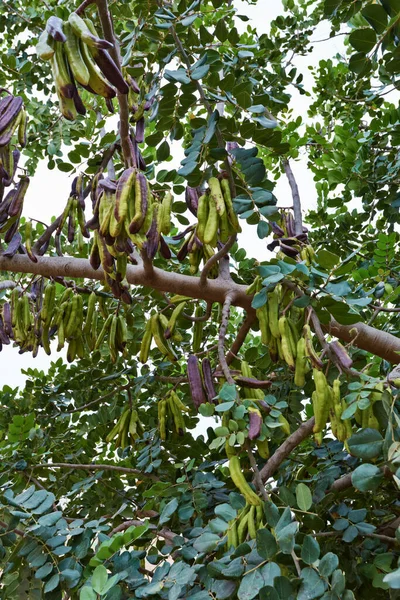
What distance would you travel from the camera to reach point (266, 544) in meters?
0.95

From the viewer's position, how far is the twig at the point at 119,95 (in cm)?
108

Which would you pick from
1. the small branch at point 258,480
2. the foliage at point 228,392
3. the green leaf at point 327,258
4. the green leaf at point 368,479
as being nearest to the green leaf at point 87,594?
the foliage at point 228,392

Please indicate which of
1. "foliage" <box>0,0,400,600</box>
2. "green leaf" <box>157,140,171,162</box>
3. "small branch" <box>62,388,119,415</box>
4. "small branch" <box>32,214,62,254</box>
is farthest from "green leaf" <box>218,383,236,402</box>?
"small branch" <box>62,388,119,415</box>

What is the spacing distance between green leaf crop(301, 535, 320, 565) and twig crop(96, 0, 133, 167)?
0.86 metres

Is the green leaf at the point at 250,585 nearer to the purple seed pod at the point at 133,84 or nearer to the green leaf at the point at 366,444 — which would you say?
the green leaf at the point at 366,444

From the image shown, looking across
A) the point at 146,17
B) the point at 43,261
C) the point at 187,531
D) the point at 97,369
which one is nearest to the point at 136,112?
the point at 146,17

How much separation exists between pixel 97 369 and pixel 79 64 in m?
A: 1.75

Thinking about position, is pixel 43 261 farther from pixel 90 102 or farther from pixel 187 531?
pixel 90 102

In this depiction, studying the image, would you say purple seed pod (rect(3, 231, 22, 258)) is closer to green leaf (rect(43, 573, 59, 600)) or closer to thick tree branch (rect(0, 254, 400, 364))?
thick tree branch (rect(0, 254, 400, 364))

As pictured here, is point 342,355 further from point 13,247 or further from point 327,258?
point 13,247

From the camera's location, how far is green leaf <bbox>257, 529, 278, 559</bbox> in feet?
3.11

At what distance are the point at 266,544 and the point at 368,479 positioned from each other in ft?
0.62

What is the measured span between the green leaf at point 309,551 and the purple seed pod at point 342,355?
0.36 metres

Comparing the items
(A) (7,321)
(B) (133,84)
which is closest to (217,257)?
(B) (133,84)
